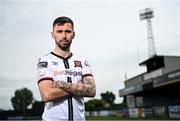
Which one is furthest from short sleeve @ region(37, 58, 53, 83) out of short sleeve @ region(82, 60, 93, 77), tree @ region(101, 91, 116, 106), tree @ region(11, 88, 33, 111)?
tree @ region(101, 91, 116, 106)

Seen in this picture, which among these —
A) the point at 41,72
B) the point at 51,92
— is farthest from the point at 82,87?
the point at 41,72

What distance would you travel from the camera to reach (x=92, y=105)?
10138 centimetres

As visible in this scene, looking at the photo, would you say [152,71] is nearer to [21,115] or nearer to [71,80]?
[21,115]

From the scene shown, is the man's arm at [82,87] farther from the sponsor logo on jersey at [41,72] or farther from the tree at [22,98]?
the tree at [22,98]

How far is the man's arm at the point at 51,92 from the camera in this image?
297 cm

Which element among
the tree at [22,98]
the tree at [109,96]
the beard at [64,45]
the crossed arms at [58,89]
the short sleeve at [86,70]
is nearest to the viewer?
the crossed arms at [58,89]

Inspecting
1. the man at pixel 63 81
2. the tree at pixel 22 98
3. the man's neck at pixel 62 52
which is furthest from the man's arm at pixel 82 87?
the tree at pixel 22 98

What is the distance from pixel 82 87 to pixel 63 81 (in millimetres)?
180

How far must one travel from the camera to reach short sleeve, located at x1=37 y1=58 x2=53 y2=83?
119 inches

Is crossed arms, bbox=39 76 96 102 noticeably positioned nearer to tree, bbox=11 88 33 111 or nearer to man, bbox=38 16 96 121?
man, bbox=38 16 96 121

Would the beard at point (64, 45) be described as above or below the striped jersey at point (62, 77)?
above

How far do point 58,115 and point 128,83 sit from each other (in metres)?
68.2

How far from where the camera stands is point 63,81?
3.02m

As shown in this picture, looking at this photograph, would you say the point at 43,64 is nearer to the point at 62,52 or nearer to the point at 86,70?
the point at 62,52
